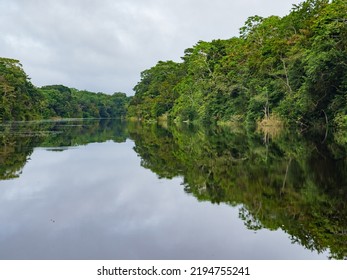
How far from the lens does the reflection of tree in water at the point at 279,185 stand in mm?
6340

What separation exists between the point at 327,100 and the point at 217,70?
70.0 ft

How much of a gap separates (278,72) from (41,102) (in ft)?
236

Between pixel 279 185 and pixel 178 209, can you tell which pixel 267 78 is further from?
pixel 178 209

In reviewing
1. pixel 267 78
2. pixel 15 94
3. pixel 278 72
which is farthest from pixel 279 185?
pixel 15 94

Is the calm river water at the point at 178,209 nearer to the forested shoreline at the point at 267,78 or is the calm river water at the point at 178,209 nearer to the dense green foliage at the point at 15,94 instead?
the forested shoreline at the point at 267,78

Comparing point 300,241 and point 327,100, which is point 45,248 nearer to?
point 300,241

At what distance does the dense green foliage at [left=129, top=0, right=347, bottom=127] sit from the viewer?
2598cm

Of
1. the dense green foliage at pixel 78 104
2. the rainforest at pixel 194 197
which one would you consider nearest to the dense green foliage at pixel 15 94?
the dense green foliage at pixel 78 104

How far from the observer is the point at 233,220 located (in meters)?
7.03

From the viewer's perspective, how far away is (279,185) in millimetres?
9469

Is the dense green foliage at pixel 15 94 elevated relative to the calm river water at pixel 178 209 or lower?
elevated

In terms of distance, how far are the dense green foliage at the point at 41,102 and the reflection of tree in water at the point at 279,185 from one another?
56048 millimetres

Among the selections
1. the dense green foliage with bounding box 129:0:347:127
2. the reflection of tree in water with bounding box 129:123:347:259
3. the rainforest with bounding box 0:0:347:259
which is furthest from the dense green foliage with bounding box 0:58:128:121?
the reflection of tree in water with bounding box 129:123:347:259
